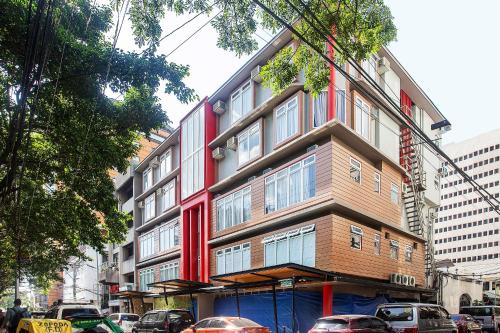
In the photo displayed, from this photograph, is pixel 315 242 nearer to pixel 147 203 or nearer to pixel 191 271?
pixel 191 271

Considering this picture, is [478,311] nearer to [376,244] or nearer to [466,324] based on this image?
[466,324]

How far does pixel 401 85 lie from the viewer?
100ft

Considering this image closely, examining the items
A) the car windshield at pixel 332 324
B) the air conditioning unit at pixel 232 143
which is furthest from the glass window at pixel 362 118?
the car windshield at pixel 332 324

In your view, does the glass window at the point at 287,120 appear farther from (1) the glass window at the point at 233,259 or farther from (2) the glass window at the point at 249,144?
(1) the glass window at the point at 233,259

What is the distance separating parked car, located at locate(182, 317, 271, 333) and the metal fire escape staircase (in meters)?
14.6

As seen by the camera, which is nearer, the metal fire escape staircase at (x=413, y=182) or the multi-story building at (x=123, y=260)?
the metal fire escape staircase at (x=413, y=182)

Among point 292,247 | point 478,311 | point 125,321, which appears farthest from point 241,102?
point 478,311

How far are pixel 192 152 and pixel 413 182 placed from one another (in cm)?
1427

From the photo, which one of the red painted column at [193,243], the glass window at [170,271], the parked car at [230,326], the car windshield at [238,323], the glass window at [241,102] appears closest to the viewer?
the parked car at [230,326]

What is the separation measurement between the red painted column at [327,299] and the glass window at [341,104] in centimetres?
736

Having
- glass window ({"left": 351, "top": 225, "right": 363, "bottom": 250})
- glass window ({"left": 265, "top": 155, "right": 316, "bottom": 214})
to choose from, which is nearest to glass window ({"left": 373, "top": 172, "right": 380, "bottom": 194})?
glass window ({"left": 351, "top": 225, "right": 363, "bottom": 250})

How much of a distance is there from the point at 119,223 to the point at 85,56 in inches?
395

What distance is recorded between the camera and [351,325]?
14.4 meters

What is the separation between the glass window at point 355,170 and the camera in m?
23.5
